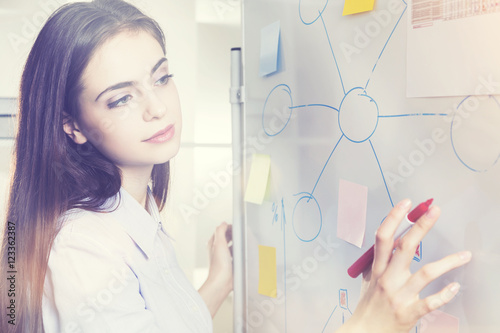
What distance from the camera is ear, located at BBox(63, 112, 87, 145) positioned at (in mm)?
792

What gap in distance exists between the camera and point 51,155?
80 centimetres

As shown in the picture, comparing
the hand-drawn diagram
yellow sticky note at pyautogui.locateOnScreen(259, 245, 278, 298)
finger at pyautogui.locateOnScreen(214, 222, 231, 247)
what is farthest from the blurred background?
the hand-drawn diagram

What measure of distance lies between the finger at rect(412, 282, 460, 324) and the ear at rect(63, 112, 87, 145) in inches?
22.1

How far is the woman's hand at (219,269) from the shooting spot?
0.98 metres

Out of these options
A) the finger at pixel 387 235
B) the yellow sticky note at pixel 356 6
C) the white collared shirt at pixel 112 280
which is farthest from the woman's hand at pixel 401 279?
the white collared shirt at pixel 112 280

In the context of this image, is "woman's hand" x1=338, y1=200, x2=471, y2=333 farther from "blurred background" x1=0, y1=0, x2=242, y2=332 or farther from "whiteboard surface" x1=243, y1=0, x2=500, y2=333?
"blurred background" x1=0, y1=0, x2=242, y2=332

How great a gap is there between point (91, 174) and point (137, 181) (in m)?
0.09

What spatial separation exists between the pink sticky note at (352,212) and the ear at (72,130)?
420 millimetres

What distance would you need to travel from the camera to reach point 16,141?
32.1 inches

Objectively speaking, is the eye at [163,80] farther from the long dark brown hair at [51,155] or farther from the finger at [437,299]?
the finger at [437,299]

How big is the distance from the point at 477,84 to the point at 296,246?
414 mm

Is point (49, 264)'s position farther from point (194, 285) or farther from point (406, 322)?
point (406, 322)

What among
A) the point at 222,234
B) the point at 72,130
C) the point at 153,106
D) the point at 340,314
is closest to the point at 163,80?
the point at 153,106

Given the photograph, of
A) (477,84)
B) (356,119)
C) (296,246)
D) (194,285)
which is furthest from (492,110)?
(194,285)
